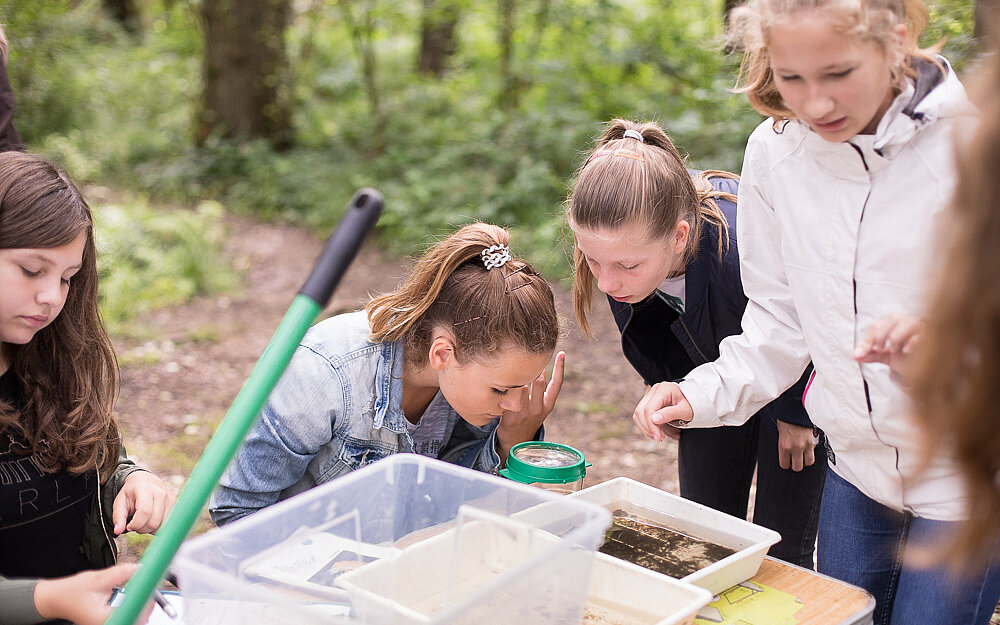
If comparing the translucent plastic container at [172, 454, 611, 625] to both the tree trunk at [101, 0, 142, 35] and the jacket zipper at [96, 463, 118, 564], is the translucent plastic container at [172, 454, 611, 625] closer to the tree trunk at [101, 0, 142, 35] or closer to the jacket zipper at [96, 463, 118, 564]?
the jacket zipper at [96, 463, 118, 564]

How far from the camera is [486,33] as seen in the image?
10.1 meters

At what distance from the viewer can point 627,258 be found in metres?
2.08

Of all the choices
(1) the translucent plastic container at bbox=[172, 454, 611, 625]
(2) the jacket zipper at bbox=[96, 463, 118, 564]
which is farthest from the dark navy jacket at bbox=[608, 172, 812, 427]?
(2) the jacket zipper at bbox=[96, 463, 118, 564]

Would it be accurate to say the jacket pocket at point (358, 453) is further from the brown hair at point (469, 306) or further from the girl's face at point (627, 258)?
the girl's face at point (627, 258)

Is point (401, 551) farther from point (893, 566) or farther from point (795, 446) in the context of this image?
point (795, 446)

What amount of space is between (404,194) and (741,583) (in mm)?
5836

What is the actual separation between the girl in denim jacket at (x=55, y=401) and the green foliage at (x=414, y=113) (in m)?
4.09

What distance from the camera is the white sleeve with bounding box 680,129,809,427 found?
1.83m

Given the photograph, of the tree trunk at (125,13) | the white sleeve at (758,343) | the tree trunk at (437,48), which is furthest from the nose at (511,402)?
the tree trunk at (125,13)

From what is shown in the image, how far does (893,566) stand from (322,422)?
1190 mm

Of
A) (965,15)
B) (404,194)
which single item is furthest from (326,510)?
(404,194)

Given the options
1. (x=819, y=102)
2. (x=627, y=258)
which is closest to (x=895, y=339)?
(x=819, y=102)

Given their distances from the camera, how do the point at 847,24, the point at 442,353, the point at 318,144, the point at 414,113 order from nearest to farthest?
1. the point at 847,24
2. the point at 442,353
3. the point at 414,113
4. the point at 318,144

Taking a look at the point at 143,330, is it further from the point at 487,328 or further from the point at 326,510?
the point at 326,510
